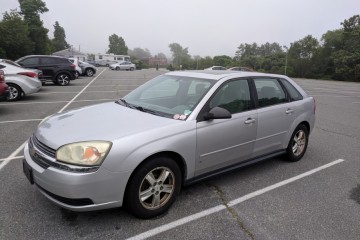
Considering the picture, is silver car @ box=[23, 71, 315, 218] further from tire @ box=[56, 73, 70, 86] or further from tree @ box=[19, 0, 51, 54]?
tree @ box=[19, 0, 51, 54]

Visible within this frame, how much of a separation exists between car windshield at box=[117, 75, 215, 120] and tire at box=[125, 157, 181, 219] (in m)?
0.63

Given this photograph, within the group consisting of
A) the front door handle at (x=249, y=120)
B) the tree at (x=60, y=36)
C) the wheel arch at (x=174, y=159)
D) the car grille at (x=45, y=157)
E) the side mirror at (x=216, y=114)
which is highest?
the tree at (x=60, y=36)

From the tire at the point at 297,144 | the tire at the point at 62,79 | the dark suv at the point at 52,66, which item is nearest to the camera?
the tire at the point at 297,144

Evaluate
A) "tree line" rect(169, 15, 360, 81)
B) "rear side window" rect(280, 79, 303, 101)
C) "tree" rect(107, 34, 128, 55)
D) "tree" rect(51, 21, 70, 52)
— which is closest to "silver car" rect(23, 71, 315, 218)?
"rear side window" rect(280, 79, 303, 101)

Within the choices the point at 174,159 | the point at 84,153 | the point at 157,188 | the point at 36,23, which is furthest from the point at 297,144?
the point at 36,23

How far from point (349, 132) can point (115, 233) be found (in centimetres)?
685

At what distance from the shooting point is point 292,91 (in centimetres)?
525

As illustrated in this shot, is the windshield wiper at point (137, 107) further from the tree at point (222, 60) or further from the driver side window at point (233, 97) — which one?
the tree at point (222, 60)

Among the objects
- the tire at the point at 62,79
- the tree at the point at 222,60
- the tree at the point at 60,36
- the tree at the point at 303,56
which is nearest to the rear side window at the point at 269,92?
the tire at the point at 62,79

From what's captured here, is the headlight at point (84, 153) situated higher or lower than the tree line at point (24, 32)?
lower

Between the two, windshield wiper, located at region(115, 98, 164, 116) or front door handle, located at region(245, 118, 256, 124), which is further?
front door handle, located at region(245, 118, 256, 124)

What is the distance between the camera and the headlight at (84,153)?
9.50 feet

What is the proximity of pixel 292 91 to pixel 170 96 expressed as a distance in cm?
224

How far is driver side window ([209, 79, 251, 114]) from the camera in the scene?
3.97m
